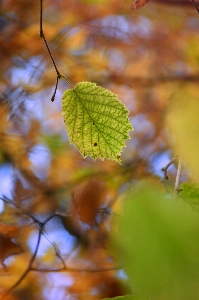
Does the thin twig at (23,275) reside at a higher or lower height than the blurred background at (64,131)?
lower

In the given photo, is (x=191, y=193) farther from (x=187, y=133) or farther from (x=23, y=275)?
(x=23, y=275)

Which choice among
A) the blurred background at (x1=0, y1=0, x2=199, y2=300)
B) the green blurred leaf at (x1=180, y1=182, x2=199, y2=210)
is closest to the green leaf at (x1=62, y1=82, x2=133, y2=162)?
the green blurred leaf at (x1=180, y1=182, x2=199, y2=210)

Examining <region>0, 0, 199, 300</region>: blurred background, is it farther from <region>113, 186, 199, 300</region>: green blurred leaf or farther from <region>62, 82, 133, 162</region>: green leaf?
<region>113, 186, 199, 300</region>: green blurred leaf

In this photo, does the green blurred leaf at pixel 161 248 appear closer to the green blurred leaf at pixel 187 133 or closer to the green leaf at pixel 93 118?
the green blurred leaf at pixel 187 133

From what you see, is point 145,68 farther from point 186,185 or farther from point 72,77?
point 186,185

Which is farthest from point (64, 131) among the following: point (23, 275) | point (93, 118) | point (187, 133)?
point (187, 133)

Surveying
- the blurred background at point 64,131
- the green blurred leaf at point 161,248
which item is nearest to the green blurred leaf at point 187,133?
the green blurred leaf at point 161,248

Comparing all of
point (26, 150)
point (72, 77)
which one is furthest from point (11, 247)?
point (72, 77)

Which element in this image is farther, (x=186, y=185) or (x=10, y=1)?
(x=10, y=1)
